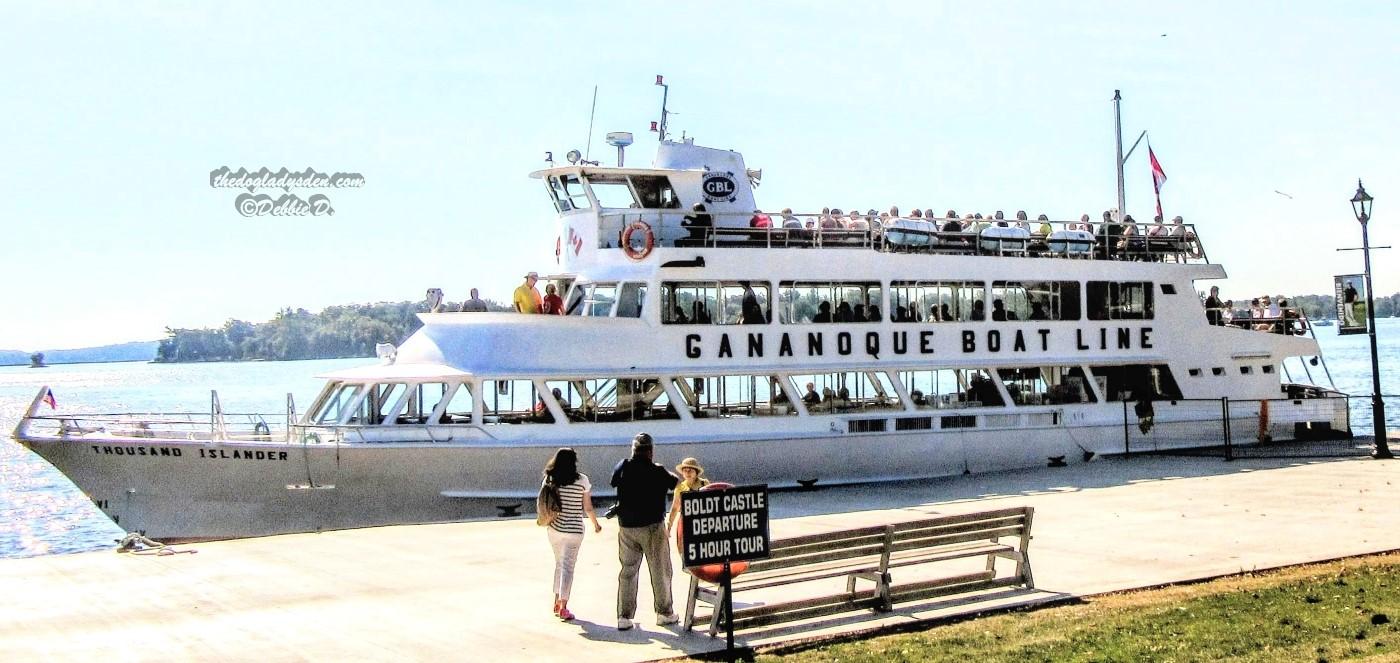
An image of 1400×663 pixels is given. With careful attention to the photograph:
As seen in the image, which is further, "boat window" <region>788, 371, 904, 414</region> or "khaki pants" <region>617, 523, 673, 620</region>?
"boat window" <region>788, 371, 904, 414</region>

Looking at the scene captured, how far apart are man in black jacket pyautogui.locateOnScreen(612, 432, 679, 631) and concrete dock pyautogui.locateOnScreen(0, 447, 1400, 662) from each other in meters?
0.25

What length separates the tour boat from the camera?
64.0ft

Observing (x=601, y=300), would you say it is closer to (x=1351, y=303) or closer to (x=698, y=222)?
(x=698, y=222)

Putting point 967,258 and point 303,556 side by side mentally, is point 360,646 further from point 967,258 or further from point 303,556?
point 967,258

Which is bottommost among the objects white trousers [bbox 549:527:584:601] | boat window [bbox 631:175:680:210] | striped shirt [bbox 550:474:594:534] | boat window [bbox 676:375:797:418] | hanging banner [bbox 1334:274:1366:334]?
white trousers [bbox 549:527:584:601]

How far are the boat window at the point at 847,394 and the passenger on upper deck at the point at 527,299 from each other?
4592 mm

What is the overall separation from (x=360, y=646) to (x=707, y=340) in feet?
41.4

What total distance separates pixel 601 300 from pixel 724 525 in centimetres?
1306

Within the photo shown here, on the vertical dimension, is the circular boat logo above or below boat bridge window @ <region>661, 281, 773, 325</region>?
above

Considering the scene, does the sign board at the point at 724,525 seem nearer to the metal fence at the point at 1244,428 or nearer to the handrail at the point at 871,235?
the handrail at the point at 871,235

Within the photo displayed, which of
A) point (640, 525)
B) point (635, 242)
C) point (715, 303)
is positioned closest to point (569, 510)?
point (640, 525)

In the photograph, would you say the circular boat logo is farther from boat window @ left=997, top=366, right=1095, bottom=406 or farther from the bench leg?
the bench leg

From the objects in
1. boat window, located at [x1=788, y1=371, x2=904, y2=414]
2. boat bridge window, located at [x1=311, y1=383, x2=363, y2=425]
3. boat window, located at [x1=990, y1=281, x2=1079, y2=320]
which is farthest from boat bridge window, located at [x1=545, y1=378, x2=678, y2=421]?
boat window, located at [x1=990, y1=281, x2=1079, y2=320]

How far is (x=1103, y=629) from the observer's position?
33.1ft
